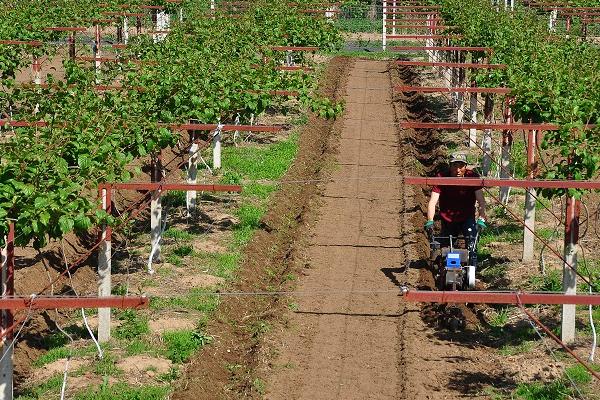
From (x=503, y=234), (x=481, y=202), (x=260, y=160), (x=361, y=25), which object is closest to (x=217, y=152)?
(x=260, y=160)

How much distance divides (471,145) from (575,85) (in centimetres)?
1021

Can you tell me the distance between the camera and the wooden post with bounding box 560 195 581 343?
14031mm

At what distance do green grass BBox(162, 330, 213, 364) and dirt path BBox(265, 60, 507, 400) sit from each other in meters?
0.96

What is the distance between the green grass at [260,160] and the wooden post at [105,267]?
27.8 feet

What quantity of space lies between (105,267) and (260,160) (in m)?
10.3

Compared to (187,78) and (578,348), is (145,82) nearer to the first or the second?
(187,78)

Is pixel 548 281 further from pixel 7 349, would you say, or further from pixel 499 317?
pixel 7 349

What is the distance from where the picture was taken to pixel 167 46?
68.9 ft

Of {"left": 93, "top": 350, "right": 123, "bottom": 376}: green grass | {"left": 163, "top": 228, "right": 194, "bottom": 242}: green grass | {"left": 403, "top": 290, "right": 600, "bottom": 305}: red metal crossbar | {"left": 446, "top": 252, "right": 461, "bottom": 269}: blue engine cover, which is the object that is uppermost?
{"left": 403, "top": 290, "right": 600, "bottom": 305}: red metal crossbar

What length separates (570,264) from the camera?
14.1 metres

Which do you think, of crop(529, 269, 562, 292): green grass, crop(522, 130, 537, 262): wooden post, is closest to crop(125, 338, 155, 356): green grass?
crop(529, 269, 562, 292): green grass

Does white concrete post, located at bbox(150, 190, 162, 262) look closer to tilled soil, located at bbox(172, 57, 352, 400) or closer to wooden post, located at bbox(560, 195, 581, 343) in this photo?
tilled soil, located at bbox(172, 57, 352, 400)

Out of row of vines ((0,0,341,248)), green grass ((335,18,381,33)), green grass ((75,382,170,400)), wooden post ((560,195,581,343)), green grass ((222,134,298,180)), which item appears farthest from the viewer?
green grass ((335,18,381,33))

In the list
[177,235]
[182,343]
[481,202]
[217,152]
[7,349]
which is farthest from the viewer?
[217,152]
